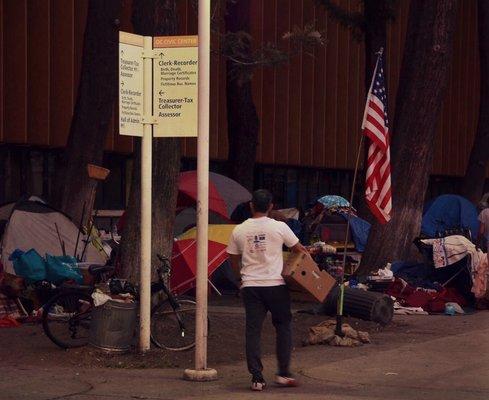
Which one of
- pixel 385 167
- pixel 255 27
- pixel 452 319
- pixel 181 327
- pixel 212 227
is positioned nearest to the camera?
pixel 181 327

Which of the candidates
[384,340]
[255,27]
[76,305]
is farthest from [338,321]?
[255,27]

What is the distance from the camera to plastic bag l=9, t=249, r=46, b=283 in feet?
52.1

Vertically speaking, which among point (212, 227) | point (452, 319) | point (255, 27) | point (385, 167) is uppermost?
point (255, 27)

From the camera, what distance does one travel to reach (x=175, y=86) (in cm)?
1190

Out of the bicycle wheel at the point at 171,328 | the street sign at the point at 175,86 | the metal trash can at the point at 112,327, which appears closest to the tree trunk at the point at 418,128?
the bicycle wheel at the point at 171,328

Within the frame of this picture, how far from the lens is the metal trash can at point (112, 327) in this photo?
12250 millimetres

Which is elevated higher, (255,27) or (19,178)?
(255,27)

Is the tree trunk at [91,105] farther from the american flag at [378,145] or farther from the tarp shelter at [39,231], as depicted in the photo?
the american flag at [378,145]

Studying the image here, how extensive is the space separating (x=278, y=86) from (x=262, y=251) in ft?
83.4

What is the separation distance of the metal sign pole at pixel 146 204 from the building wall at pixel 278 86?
653 cm

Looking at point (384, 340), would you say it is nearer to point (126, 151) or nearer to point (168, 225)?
point (168, 225)

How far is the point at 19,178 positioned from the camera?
27.2 meters

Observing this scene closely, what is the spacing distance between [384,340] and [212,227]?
5.18 m

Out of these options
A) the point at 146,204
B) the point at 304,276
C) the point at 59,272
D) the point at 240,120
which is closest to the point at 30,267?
the point at 59,272
